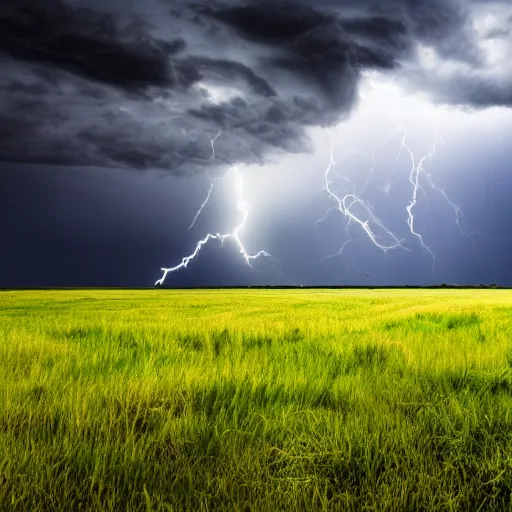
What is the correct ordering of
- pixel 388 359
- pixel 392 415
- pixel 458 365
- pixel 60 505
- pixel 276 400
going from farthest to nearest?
pixel 388 359 < pixel 458 365 < pixel 276 400 < pixel 392 415 < pixel 60 505

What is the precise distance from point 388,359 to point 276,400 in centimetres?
250

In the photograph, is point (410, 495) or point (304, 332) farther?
point (304, 332)

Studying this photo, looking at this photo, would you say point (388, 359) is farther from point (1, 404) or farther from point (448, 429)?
point (1, 404)

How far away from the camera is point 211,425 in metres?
2.87

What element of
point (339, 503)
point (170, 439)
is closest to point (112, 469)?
point (170, 439)

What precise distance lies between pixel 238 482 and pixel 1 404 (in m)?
1.89

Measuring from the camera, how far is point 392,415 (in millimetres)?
2975

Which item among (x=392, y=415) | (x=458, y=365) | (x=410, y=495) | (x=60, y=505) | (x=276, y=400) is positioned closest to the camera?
(x=60, y=505)

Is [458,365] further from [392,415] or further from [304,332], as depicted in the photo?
[304,332]

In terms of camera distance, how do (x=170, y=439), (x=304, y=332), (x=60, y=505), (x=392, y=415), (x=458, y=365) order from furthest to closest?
(x=304, y=332) < (x=458, y=365) < (x=392, y=415) < (x=170, y=439) < (x=60, y=505)

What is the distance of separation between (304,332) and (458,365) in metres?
4.01

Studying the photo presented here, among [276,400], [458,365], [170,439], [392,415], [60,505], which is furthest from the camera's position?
[458,365]

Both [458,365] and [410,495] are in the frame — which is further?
[458,365]

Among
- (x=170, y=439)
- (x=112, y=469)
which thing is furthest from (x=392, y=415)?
(x=112, y=469)
